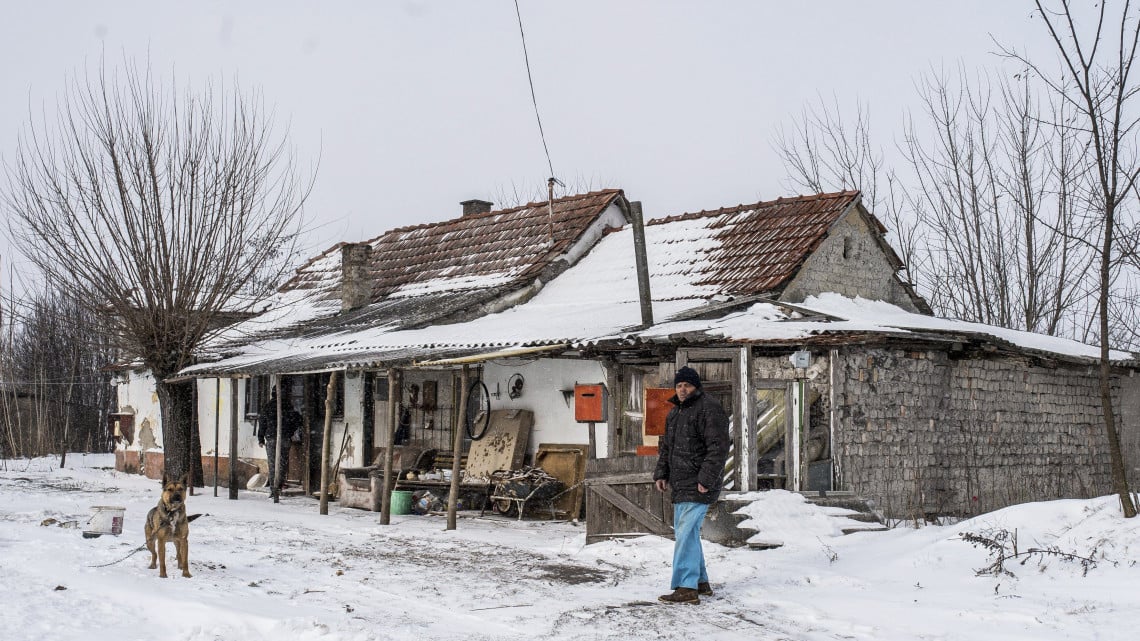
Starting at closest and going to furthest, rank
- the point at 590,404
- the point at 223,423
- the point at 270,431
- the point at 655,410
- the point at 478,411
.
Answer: the point at 655,410, the point at 590,404, the point at 478,411, the point at 270,431, the point at 223,423

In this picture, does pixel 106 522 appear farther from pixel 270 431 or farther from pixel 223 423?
pixel 223 423

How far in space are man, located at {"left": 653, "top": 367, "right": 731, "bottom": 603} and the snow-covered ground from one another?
28 centimetres

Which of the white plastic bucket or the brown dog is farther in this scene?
the white plastic bucket

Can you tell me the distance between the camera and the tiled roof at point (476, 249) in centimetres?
2038

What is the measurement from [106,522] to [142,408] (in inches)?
531

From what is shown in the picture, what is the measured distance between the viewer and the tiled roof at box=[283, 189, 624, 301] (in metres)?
20.4

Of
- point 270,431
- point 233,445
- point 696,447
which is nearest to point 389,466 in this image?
point 233,445

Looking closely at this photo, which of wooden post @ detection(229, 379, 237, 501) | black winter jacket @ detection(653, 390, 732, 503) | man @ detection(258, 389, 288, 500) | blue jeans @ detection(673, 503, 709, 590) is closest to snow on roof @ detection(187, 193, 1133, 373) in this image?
wooden post @ detection(229, 379, 237, 501)

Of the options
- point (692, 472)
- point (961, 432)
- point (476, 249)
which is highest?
point (476, 249)

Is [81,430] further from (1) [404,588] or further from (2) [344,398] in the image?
(1) [404,588]

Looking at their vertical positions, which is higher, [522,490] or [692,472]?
[692,472]

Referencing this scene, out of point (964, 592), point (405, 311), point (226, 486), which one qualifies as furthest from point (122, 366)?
point (964, 592)

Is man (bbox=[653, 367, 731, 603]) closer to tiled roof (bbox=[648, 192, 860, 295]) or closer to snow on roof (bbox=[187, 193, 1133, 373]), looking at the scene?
snow on roof (bbox=[187, 193, 1133, 373])

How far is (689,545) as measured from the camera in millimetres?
8172
